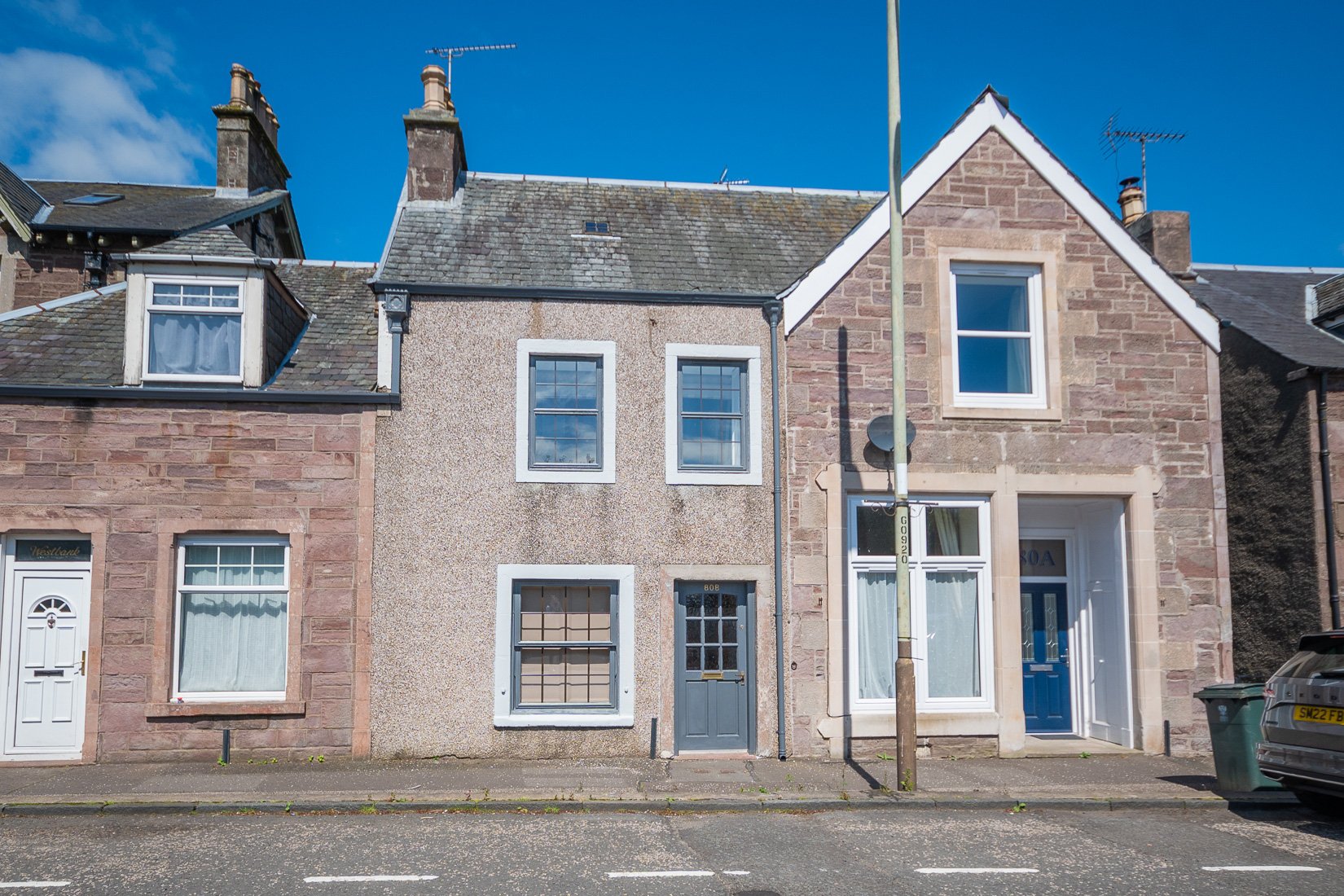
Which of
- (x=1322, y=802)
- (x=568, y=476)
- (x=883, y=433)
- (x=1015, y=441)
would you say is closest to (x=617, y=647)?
(x=568, y=476)

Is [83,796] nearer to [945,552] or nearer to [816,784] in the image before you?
[816,784]

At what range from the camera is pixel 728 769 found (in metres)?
12.6

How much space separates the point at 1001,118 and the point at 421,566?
930cm

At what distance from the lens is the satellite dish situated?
13531mm

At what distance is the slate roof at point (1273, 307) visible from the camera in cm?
1498

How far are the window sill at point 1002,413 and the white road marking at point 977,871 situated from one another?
21.7ft

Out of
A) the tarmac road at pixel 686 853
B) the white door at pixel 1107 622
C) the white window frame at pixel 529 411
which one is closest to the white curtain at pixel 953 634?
the white door at pixel 1107 622

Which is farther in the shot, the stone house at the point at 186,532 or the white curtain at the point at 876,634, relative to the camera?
the white curtain at the point at 876,634

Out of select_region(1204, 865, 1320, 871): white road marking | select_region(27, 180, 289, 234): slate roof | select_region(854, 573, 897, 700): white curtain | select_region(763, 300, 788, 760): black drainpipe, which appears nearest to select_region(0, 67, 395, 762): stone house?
select_region(27, 180, 289, 234): slate roof

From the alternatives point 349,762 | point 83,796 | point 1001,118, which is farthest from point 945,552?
point 83,796

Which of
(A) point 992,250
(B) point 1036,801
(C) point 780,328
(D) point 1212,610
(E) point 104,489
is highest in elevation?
(A) point 992,250

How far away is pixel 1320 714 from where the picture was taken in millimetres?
9977

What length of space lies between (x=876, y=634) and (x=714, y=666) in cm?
205

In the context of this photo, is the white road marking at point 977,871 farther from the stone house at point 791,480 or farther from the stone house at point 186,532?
the stone house at point 186,532
